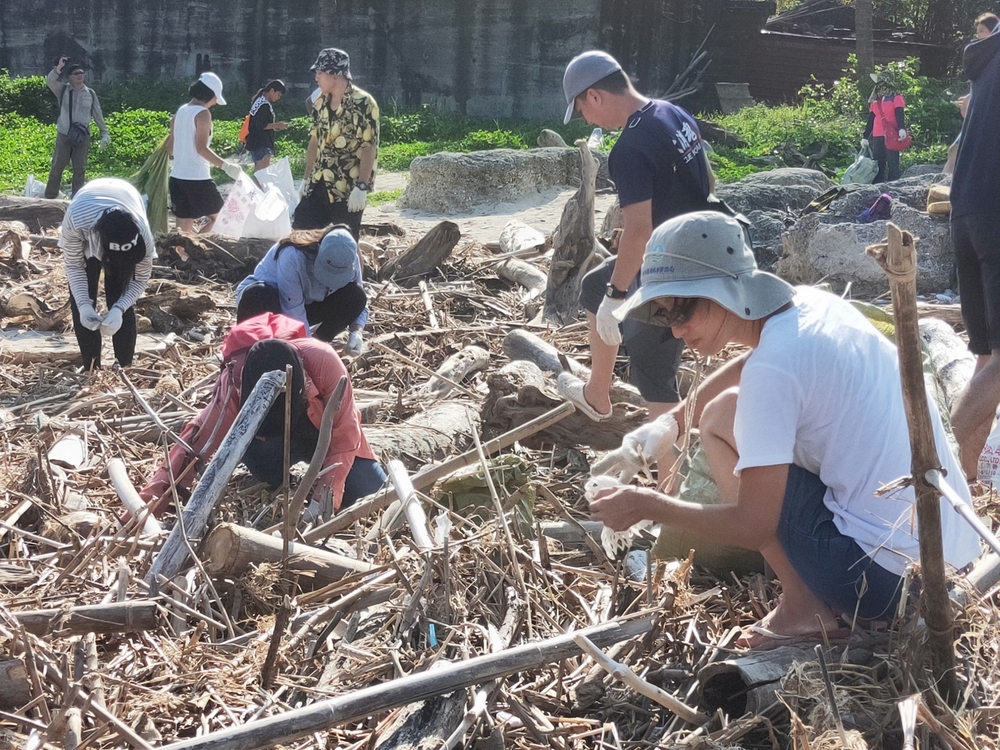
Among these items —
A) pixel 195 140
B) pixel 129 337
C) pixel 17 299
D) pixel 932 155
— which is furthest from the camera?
pixel 932 155

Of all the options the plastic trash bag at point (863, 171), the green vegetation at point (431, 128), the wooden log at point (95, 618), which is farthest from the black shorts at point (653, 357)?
the green vegetation at point (431, 128)

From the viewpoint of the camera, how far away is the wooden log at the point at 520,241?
9281 millimetres

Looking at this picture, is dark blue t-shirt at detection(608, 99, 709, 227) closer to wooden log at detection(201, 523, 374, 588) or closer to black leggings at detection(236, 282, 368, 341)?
black leggings at detection(236, 282, 368, 341)

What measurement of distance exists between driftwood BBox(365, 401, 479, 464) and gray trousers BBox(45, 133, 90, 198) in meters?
8.53

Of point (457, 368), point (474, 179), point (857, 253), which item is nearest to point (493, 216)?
point (474, 179)

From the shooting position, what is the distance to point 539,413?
4914mm

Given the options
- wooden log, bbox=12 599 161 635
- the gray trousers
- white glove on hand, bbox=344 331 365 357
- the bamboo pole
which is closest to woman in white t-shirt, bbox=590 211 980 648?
the bamboo pole

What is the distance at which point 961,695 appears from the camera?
2.44 meters

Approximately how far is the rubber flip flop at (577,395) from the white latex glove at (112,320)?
274 centimetres

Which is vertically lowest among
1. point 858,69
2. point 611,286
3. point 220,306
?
point 220,306

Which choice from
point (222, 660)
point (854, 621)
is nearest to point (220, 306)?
point (222, 660)

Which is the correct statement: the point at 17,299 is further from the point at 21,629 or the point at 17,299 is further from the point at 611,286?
the point at 21,629

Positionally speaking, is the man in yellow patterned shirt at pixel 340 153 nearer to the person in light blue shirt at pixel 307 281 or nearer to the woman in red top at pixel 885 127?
the person in light blue shirt at pixel 307 281

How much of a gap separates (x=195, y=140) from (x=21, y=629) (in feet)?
22.4
